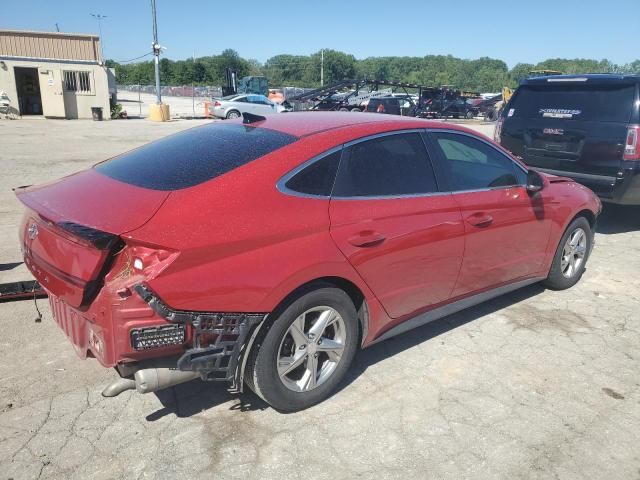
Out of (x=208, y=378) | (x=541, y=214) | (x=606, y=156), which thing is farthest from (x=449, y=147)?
(x=606, y=156)

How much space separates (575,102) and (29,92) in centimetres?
3023

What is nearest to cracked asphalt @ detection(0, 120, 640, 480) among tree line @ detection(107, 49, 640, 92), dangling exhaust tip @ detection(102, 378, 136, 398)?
dangling exhaust tip @ detection(102, 378, 136, 398)

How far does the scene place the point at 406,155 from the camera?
340 centimetres

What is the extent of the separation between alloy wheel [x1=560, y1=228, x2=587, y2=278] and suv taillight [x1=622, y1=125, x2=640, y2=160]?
1.89 meters

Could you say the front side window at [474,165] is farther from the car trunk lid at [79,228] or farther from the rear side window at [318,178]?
the car trunk lid at [79,228]

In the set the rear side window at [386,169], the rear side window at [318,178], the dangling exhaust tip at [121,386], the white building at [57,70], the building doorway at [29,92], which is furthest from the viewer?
the building doorway at [29,92]

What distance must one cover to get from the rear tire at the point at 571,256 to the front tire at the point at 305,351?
2549mm

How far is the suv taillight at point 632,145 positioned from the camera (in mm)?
6047

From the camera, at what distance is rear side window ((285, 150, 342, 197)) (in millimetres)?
2814

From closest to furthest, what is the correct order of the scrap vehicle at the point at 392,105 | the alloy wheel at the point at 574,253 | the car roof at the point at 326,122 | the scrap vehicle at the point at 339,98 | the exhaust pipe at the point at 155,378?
the exhaust pipe at the point at 155,378 → the car roof at the point at 326,122 → the alloy wheel at the point at 574,253 → the scrap vehicle at the point at 339,98 → the scrap vehicle at the point at 392,105

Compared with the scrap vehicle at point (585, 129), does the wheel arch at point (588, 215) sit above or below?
below

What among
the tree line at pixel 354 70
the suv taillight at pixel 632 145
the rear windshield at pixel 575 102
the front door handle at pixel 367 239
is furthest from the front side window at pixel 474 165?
the tree line at pixel 354 70

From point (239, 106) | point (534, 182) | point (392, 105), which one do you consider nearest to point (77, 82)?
point (239, 106)

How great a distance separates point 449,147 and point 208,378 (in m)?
2.35
